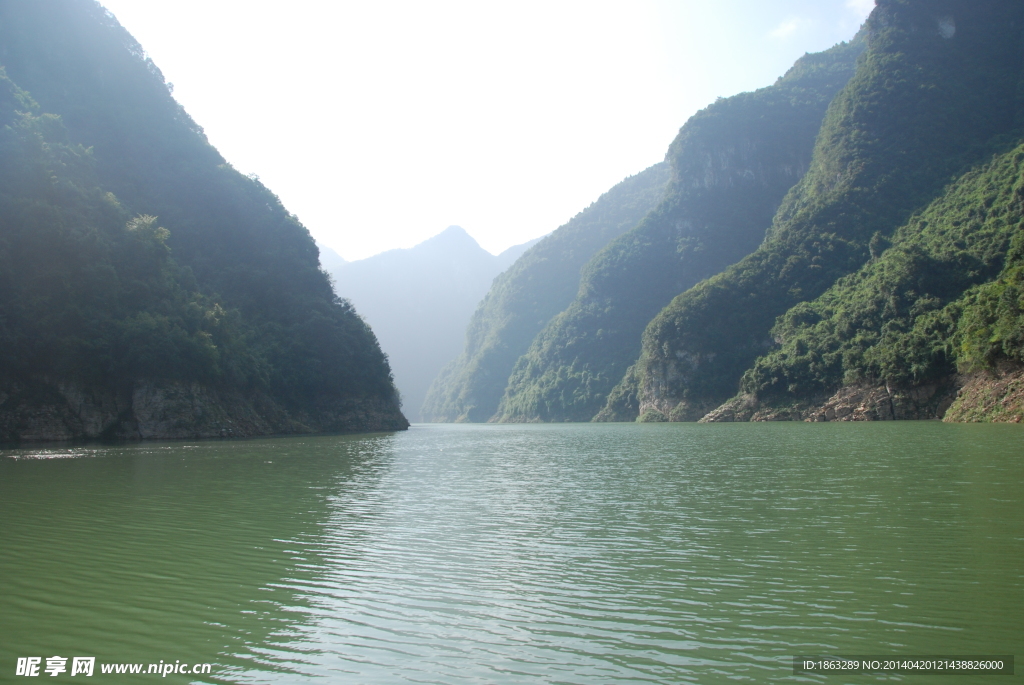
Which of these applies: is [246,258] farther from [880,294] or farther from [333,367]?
[880,294]

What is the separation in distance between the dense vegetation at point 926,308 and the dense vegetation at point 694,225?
7357cm

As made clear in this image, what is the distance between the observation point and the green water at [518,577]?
711 cm

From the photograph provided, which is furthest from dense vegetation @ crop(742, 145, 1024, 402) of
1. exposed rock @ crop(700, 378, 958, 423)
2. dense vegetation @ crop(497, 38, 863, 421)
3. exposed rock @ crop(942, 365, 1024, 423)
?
dense vegetation @ crop(497, 38, 863, 421)

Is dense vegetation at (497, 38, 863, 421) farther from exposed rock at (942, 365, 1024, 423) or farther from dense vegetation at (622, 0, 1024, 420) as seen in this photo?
exposed rock at (942, 365, 1024, 423)

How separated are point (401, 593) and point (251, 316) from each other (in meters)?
76.3

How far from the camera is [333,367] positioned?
8444cm

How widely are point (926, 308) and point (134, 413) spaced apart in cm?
8559

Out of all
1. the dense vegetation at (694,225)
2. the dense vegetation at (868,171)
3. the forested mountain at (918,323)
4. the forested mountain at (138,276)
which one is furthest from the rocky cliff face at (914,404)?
the dense vegetation at (694,225)

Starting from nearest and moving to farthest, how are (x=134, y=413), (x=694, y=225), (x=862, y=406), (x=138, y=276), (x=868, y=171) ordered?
1. (x=134, y=413)
2. (x=138, y=276)
3. (x=862, y=406)
4. (x=868, y=171)
5. (x=694, y=225)

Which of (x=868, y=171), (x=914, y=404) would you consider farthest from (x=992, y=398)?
(x=868, y=171)

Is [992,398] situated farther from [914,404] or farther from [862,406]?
[862,406]

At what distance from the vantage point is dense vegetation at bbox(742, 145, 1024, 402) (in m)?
61.0

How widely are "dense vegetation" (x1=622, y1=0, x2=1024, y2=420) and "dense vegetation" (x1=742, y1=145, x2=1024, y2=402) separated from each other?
33.0 feet

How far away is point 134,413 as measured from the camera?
54.3m
